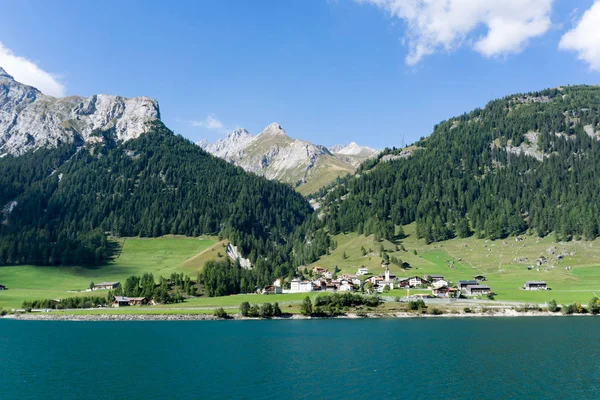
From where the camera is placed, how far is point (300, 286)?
17888 cm

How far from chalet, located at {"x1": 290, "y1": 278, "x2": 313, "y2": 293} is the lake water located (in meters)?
64.0

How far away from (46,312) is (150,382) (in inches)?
4282

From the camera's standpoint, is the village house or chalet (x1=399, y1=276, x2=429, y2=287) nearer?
the village house

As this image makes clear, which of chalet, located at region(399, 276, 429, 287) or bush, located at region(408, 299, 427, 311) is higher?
chalet, located at region(399, 276, 429, 287)

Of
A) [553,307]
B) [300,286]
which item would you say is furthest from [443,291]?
[300,286]

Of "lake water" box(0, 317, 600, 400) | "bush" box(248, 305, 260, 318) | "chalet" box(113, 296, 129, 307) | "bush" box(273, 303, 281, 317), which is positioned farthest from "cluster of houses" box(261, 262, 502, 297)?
"chalet" box(113, 296, 129, 307)

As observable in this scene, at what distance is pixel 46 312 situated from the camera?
149125mm

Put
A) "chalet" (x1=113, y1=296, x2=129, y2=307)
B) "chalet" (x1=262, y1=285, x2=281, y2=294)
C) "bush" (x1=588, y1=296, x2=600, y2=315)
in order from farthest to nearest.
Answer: "chalet" (x1=262, y1=285, x2=281, y2=294) → "chalet" (x1=113, y1=296, x2=129, y2=307) → "bush" (x1=588, y1=296, x2=600, y2=315)

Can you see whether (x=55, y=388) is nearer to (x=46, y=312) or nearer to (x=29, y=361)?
(x=29, y=361)


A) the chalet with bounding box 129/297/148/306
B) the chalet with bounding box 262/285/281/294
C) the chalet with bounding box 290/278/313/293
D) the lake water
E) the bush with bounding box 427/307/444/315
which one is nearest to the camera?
the lake water

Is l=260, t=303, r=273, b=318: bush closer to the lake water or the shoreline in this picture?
the shoreline

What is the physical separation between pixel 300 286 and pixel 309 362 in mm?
108954

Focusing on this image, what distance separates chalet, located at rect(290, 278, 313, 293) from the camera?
177m

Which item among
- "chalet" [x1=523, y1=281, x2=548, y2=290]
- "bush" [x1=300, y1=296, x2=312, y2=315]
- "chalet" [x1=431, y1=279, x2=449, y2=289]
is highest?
"chalet" [x1=431, y1=279, x2=449, y2=289]
